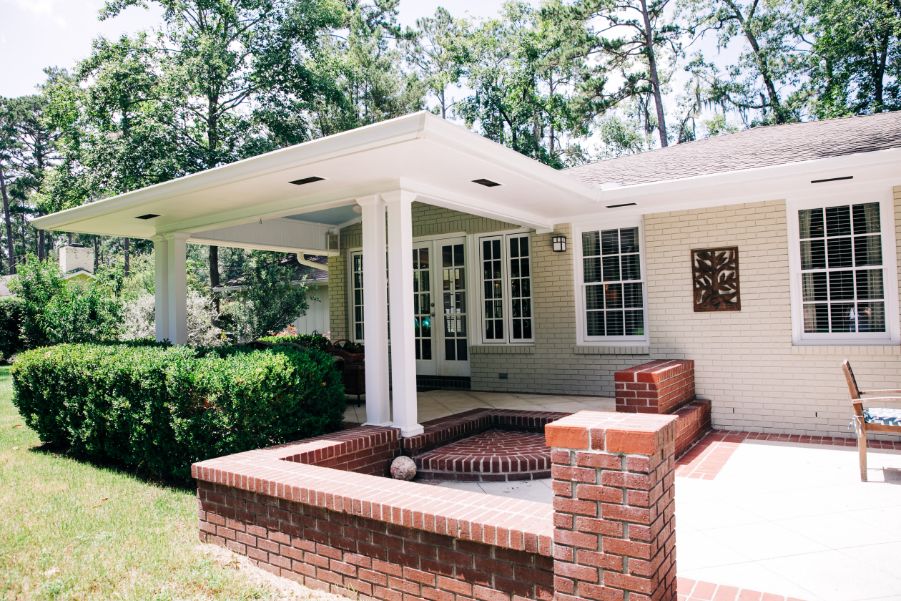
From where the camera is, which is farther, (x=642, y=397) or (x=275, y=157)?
(x=642, y=397)

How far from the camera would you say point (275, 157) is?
191 inches

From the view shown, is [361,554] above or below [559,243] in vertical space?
below

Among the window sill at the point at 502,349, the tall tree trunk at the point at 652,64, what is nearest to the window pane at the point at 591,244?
the window sill at the point at 502,349

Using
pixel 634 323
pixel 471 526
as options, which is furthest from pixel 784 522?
pixel 634 323

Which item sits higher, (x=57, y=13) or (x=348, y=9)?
(x=348, y=9)

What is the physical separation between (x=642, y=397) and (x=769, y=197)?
2.90 meters

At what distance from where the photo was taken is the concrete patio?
3000 millimetres

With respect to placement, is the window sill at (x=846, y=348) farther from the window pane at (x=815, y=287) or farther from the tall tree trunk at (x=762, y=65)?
the tall tree trunk at (x=762, y=65)

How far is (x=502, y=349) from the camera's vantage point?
883 centimetres

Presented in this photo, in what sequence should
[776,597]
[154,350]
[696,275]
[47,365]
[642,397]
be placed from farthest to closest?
[696,275]
[47,365]
[154,350]
[642,397]
[776,597]

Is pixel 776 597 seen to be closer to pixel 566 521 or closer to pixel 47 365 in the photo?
pixel 566 521

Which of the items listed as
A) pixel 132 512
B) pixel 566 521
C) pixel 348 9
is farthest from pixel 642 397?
pixel 348 9

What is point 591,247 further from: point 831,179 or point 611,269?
point 831,179

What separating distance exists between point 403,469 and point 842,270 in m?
5.21
